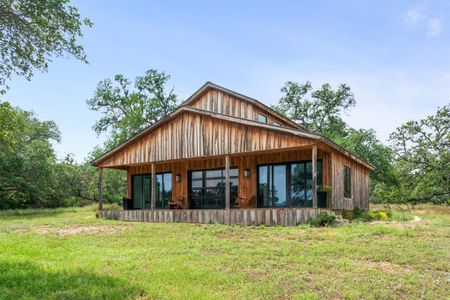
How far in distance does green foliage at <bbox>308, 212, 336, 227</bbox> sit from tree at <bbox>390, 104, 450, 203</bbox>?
57.5ft

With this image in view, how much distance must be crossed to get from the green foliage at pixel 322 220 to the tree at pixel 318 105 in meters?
25.8

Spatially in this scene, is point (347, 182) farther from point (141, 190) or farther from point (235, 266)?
point (235, 266)

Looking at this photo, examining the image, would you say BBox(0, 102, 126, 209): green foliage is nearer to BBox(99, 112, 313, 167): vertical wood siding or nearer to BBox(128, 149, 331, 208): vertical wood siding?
BBox(99, 112, 313, 167): vertical wood siding

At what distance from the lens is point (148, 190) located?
71.8ft

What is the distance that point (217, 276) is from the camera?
665cm

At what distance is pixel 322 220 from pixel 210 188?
6.99 meters

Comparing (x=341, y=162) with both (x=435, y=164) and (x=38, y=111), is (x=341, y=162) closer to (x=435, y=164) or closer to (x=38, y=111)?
(x=435, y=164)

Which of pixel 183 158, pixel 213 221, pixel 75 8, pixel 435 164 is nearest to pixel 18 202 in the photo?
pixel 183 158

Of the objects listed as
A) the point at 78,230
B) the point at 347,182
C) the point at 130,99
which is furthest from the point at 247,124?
the point at 130,99

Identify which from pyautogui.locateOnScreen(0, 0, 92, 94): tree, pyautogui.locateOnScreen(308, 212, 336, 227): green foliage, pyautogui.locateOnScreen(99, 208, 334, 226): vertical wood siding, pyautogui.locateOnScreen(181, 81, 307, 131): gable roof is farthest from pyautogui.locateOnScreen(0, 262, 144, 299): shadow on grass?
Result: pyautogui.locateOnScreen(181, 81, 307, 131): gable roof

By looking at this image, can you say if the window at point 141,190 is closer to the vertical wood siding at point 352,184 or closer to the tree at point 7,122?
the vertical wood siding at point 352,184

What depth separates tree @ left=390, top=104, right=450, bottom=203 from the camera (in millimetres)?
27797

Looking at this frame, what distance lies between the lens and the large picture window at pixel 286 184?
16.5 meters

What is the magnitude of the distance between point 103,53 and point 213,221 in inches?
305
